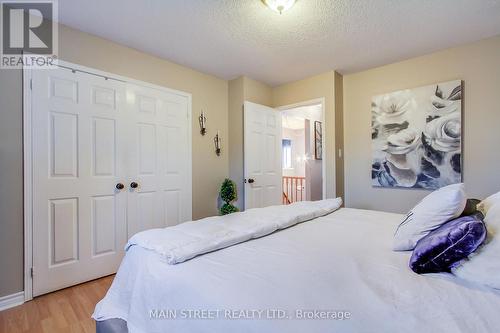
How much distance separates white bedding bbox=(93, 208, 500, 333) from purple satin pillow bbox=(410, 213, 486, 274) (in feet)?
0.13

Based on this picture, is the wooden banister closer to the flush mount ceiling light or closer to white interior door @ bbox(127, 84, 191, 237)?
white interior door @ bbox(127, 84, 191, 237)

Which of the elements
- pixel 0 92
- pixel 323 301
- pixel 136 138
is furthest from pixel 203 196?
pixel 323 301

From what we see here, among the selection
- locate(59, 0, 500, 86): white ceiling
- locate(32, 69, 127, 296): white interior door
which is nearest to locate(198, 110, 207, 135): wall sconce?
locate(59, 0, 500, 86): white ceiling

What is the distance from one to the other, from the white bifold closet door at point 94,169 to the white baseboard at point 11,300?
9cm

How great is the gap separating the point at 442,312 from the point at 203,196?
2.87 m

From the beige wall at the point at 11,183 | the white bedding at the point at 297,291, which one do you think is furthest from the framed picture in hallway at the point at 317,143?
the beige wall at the point at 11,183

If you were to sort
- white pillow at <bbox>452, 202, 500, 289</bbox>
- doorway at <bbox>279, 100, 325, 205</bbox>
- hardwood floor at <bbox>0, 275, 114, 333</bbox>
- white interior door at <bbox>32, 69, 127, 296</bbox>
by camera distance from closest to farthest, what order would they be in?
white pillow at <bbox>452, 202, 500, 289</bbox> < hardwood floor at <bbox>0, 275, 114, 333</bbox> < white interior door at <bbox>32, 69, 127, 296</bbox> < doorway at <bbox>279, 100, 325, 205</bbox>

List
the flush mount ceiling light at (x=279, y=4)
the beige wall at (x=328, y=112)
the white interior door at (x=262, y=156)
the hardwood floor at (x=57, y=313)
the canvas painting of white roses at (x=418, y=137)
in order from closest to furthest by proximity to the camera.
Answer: the hardwood floor at (x=57, y=313), the flush mount ceiling light at (x=279, y=4), the canvas painting of white roses at (x=418, y=137), the beige wall at (x=328, y=112), the white interior door at (x=262, y=156)

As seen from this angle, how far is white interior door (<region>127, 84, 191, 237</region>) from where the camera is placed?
2.61m

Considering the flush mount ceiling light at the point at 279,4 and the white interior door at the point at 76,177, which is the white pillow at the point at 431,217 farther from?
the white interior door at the point at 76,177

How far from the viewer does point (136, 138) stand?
2.61 meters

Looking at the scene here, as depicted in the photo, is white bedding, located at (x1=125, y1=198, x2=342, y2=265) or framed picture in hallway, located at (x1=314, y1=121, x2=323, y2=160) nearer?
white bedding, located at (x1=125, y1=198, x2=342, y2=265)

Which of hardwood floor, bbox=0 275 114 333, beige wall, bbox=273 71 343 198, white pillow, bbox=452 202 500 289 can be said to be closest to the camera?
white pillow, bbox=452 202 500 289

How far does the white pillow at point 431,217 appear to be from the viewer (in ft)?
3.43
